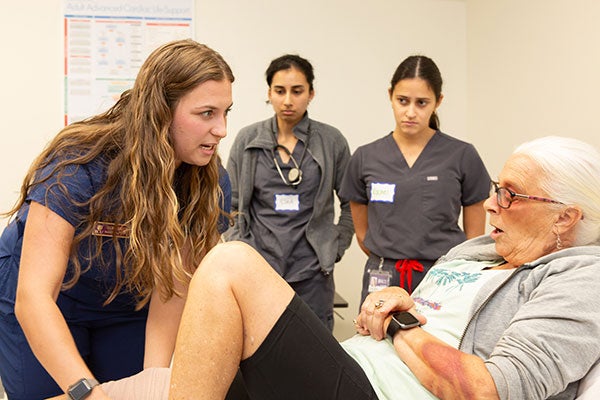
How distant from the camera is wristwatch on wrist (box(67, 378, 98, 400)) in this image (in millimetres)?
1354

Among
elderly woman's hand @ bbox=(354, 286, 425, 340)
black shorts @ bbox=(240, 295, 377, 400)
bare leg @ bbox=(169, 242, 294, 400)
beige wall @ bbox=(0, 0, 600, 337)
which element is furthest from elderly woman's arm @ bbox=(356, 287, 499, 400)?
beige wall @ bbox=(0, 0, 600, 337)

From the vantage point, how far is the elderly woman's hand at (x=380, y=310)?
148 cm

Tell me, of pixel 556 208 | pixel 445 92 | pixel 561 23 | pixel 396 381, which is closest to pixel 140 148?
pixel 396 381

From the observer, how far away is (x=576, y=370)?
1252 millimetres

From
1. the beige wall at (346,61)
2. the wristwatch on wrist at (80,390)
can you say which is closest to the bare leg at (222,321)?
the wristwatch on wrist at (80,390)

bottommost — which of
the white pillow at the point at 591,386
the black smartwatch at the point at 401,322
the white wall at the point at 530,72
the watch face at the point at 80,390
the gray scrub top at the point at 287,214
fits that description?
the watch face at the point at 80,390

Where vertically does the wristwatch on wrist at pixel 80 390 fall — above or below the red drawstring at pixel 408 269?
below

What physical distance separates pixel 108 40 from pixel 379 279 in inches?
85.8

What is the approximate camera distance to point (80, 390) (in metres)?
1.36

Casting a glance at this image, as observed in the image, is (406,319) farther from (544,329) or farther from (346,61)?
(346,61)

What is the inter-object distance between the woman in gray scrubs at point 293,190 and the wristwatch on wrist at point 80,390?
1.47m

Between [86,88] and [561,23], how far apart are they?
8.35 feet

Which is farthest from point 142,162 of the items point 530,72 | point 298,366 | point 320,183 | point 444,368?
point 530,72

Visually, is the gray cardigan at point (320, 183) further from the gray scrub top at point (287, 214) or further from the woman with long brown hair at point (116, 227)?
the woman with long brown hair at point (116, 227)
